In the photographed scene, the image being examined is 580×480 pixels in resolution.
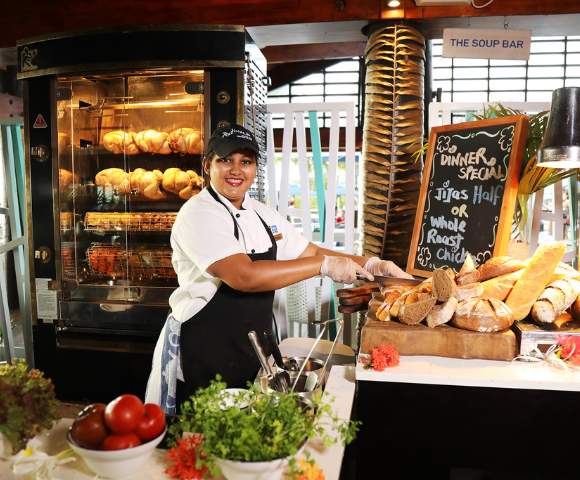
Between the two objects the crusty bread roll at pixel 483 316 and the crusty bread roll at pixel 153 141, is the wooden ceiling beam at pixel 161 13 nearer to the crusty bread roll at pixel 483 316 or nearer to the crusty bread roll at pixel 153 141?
the crusty bread roll at pixel 153 141

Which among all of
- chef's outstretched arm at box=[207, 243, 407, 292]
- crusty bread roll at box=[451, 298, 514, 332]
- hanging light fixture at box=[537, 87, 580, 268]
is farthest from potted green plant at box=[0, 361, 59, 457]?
hanging light fixture at box=[537, 87, 580, 268]

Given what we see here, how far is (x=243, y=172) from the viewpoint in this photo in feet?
7.41

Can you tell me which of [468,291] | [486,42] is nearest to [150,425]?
[468,291]

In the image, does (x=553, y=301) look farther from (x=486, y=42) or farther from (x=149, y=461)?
(x=486, y=42)

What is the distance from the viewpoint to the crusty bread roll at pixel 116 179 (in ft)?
11.1

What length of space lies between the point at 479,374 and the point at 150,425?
1035 mm

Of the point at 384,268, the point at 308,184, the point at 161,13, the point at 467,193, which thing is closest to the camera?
the point at 384,268

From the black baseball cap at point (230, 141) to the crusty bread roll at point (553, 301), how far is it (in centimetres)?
124

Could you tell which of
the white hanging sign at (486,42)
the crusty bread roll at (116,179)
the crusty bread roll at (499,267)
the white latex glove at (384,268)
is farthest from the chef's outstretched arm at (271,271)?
the white hanging sign at (486,42)

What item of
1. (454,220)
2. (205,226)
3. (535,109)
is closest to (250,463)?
(205,226)

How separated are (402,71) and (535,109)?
846 mm

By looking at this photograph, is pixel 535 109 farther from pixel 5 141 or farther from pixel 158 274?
pixel 5 141

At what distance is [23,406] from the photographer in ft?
3.87

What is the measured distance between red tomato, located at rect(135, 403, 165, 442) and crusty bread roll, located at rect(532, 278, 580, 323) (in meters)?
1.32
